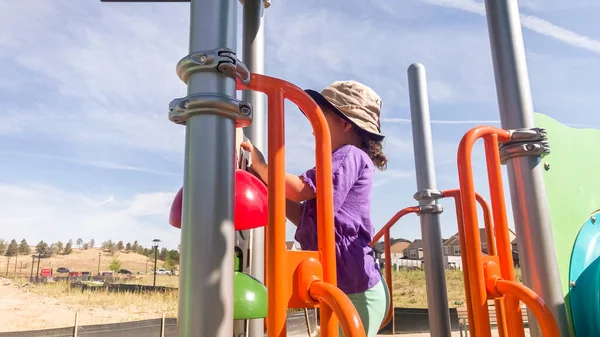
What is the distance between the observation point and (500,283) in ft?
3.65

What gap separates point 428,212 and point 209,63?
1.84 metres

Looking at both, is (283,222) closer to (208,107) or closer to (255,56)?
(208,107)

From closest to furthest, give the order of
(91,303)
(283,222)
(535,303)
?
(283,222), (535,303), (91,303)

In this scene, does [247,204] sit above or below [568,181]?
below

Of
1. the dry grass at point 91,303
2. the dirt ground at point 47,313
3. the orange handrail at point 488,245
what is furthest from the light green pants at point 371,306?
the dirt ground at point 47,313

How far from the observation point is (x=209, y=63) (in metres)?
0.72

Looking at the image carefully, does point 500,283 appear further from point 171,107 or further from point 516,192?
point 171,107

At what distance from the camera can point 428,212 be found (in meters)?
2.31

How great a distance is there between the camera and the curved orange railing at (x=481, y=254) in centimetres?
109

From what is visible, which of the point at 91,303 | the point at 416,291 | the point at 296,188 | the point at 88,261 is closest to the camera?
the point at 296,188

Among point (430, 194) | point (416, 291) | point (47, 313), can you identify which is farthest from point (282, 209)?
point (47, 313)

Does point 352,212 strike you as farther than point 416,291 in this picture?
No

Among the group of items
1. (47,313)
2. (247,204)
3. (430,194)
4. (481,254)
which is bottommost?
(47,313)

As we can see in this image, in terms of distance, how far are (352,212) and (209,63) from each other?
0.89 m
